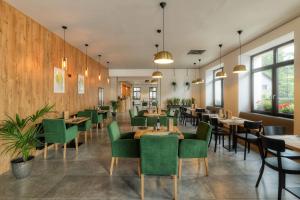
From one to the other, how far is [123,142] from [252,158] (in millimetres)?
2995

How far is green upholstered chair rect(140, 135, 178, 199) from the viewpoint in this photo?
8.22 feet

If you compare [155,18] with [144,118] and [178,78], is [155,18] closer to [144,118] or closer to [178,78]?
[144,118]

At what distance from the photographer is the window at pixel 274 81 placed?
201 inches

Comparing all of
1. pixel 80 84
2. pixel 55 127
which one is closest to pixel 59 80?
pixel 80 84

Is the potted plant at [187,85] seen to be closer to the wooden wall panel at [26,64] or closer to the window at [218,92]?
the window at [218,92]

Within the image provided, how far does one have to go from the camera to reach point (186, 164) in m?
3.96

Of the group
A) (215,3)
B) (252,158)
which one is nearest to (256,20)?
(215,3)

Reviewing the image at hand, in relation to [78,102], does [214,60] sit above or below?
above

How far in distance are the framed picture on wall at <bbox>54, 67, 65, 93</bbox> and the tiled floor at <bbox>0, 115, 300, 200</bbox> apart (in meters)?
2.12

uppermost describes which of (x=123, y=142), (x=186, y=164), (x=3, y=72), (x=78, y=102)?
(x=3, y=72)

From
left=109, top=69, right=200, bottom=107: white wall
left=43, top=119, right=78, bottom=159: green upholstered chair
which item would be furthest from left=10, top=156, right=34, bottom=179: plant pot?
left=109, top=69, right=200, bottom=107: white wall

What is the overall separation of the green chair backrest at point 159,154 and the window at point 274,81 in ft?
13.8

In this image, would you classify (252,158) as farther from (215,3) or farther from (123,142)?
(215,3)

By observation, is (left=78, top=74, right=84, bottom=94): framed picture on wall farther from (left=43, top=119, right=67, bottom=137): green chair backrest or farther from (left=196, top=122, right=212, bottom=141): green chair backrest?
(left=196, top=122, right=212, bottom=141): green chair backrest
